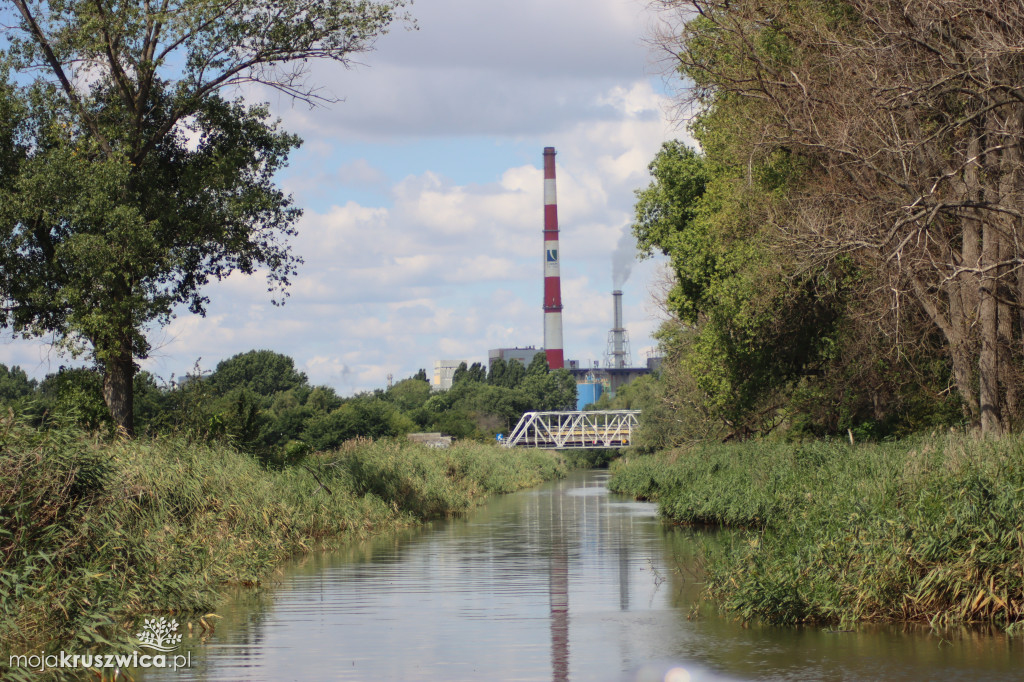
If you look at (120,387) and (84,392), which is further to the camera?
(120,387)

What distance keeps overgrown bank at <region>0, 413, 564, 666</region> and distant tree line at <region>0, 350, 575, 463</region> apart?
1.27 meters

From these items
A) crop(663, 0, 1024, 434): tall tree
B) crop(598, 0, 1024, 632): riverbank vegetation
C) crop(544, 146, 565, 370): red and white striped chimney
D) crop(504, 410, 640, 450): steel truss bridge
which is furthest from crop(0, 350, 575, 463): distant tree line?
crop(663, 0, 1024, 434): tall tree

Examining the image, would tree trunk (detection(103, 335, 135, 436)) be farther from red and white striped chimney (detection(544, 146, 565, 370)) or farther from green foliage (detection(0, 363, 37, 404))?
red and white striped chimney (detection(544, 146, 565, 370))

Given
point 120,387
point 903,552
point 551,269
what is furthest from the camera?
point 551,269

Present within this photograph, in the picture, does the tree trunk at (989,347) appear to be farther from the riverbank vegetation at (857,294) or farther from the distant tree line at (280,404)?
the distant tree line at (280,404)

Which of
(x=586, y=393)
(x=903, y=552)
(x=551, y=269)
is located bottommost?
(x=903, y=552)

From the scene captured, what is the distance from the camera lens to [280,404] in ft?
368

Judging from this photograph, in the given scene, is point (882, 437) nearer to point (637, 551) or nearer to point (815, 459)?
point (815, 459)

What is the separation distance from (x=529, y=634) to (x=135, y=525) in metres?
6.20

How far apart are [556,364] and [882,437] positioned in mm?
105846

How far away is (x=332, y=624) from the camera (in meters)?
15.2

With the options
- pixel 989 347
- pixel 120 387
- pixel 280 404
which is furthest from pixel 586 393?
pixel 989 347

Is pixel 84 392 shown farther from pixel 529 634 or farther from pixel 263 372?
pixel 263 372

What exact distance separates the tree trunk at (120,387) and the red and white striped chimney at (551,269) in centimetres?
9717
